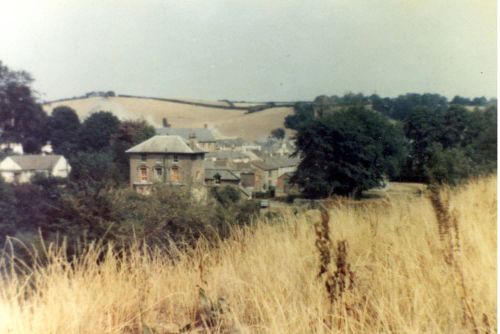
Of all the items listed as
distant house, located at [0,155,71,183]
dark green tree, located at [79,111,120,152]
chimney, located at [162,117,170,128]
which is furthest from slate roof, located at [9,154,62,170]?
chimney, located at [162,117,170,128]

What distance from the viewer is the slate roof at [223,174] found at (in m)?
20.5

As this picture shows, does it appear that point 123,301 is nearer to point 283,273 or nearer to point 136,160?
point 283,273

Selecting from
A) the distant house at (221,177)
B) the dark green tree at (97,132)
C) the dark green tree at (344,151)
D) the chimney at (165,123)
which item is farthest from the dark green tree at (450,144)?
the chimney at (165,123)

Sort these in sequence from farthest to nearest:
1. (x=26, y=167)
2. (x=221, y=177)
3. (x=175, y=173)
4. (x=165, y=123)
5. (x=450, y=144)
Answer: (x=165, y=123)
(x=26, y=167)
(x=175, y=173)
(x=221, y=177)
(x=450, y=144)

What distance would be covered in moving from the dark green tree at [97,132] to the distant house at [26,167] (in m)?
4.16

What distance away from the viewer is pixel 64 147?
3020 cm

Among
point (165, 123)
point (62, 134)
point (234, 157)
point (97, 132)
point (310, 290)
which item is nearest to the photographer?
point (310, 290)

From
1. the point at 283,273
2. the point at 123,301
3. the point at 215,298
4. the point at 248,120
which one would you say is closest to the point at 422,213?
the point at 283,273

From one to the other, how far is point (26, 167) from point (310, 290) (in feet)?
85.6

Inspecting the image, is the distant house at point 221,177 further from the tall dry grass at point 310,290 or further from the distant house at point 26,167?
the tall dry grass at point 310,290

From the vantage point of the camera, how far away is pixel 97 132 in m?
35.2

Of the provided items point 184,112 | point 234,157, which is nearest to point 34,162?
point 234,157

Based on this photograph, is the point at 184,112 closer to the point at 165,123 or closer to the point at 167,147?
the point at 165,123

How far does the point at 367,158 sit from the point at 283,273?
15.5m
